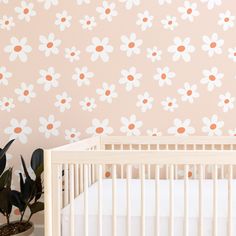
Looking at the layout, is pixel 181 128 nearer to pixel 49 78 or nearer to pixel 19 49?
pixel 49 78

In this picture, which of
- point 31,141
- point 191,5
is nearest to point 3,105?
point 31,141

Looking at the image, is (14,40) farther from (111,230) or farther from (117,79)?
(111,230)

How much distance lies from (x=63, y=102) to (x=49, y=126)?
170 millimetres

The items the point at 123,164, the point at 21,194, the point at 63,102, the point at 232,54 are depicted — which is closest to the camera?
the point at 123,164

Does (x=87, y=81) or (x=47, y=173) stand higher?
(x=87, y=81)

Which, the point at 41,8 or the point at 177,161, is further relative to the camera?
the point at 41,8

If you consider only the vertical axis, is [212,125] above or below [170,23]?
below

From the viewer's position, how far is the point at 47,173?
1447 millimetres

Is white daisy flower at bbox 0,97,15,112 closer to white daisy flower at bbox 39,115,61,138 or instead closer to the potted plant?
white daisy flower at bbox 39,115,61,138

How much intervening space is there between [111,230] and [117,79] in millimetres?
1084

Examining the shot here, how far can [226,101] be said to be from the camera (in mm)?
2303

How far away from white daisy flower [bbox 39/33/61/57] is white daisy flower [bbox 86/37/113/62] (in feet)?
0.65

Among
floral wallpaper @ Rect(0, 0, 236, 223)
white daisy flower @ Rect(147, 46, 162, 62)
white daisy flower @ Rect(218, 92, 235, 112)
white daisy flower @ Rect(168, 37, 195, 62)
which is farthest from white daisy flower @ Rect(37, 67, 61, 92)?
Answer: white daisy flower @ Rect(218, 92, 235, 112)

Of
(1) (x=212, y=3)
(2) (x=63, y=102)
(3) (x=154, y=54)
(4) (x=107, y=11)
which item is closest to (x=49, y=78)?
(2) (x=63, y=102)
